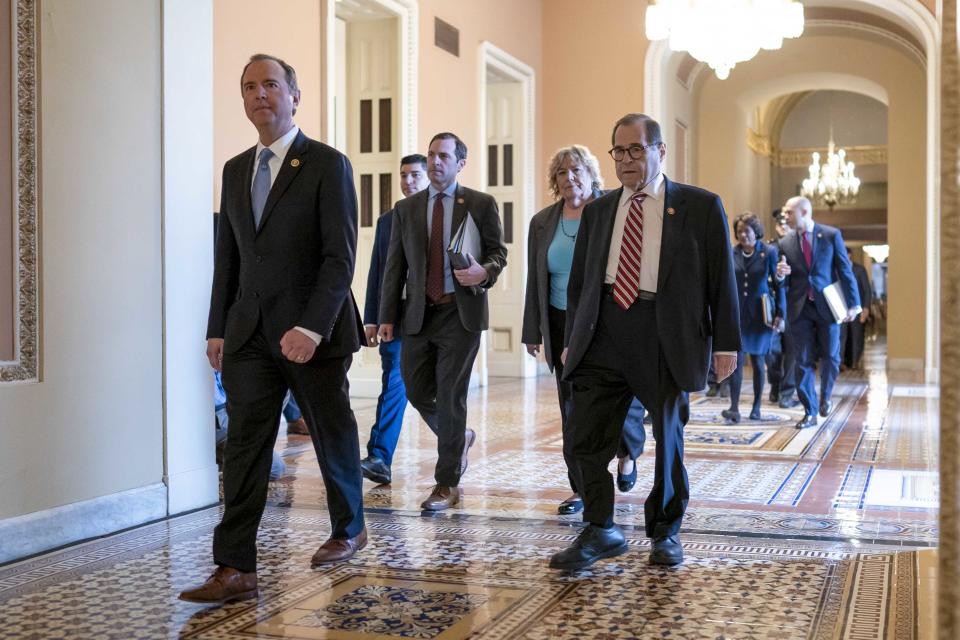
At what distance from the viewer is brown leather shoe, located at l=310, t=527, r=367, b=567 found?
11.7 feet

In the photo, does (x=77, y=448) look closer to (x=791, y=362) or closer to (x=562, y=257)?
(x=562, y=257)

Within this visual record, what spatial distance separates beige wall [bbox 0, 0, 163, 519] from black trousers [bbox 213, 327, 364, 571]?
0.91 m

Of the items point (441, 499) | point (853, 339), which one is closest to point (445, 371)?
point (441, 499)

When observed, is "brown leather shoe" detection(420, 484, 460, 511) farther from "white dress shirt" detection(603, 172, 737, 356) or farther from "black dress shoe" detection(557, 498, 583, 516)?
"white dress shirt" detection(603, 172, 737, 356)

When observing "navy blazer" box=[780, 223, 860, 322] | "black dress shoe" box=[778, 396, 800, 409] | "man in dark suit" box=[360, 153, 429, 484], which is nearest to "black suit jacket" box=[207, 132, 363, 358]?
"man in dark suit" box=[360, 153, 429, 484]

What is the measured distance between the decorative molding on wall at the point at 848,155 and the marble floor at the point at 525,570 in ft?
65.5

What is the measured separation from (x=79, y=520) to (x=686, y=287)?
2.31 meters

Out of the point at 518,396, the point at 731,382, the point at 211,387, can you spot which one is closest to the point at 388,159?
the point at 518,396

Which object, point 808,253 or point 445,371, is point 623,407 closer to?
point 445,371

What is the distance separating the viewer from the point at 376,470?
5.22 m

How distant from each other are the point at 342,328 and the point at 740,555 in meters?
1.59

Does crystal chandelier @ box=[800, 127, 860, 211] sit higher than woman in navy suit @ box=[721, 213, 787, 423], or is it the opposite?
crystal chandelier @ box=[800, 127, 860, 211]

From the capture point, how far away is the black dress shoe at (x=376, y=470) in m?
5.20

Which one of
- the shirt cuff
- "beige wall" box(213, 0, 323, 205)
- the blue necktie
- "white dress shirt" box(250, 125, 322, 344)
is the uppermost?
"beige wall" box(213, 0, 323, 205)
